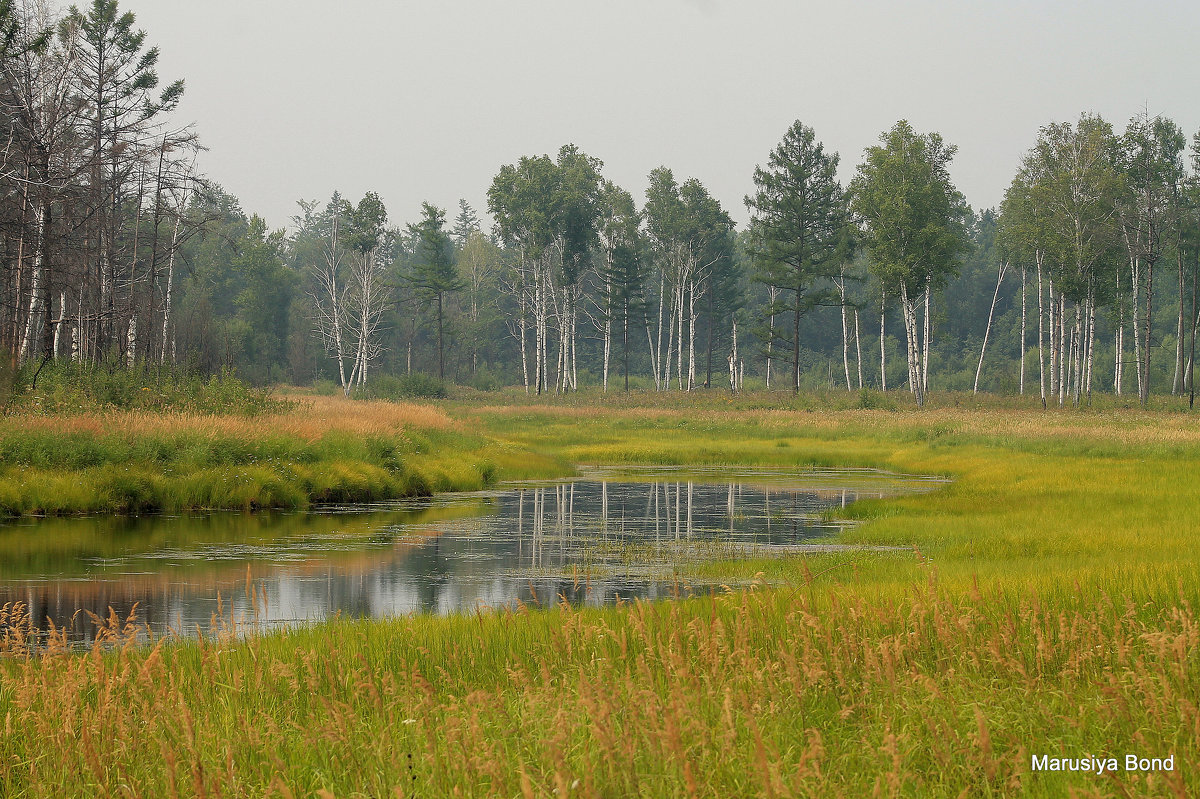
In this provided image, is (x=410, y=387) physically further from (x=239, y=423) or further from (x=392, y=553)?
(x=392, y=553)

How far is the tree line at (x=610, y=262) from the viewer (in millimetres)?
38219

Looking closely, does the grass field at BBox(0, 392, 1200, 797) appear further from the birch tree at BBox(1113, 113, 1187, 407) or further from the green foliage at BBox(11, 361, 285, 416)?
the birch tree at BBox(1113, 113, 1187, 407)

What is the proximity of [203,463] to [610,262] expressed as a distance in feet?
206

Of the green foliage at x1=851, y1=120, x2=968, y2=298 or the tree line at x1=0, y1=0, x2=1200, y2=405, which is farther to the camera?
the green foliage at x1=851, y1=120, x2=968, y2=298

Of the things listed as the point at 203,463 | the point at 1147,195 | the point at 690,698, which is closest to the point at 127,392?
the point at 203,463

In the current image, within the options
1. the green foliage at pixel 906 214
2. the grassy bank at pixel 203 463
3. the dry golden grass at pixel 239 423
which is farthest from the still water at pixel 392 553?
the green foliage at pixel 906 214

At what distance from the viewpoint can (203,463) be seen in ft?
80.0

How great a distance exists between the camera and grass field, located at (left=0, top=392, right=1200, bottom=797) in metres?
4.81

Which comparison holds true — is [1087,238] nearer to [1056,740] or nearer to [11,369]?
[11,369]

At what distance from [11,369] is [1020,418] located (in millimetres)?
42569

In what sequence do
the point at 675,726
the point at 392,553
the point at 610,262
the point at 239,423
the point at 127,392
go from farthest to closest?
the point at 610,262 < the point at 127,392 < the point at 239,423 < the point at 392,553 < the point at 675,726

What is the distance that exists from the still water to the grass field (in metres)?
1.18

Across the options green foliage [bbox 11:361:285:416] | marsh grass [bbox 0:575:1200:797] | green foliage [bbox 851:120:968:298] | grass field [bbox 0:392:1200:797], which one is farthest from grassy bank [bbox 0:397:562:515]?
green foliage [bbox 851:120:968:298]

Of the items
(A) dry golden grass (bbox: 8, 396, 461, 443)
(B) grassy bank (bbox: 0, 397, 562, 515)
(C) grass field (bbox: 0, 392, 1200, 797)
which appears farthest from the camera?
(A) dry golden grass (bbox: 8, 396, 461, 443)
